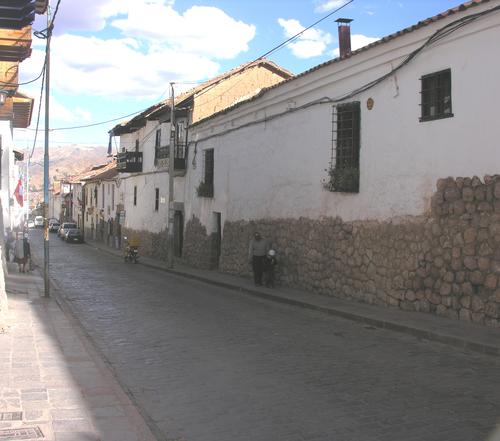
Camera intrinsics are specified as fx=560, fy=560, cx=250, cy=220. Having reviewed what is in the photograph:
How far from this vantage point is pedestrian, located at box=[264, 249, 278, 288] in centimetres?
1527

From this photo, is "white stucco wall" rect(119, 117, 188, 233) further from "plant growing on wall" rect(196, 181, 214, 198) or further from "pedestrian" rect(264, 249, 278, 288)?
"pedestrian" rect(264, 249, 278, 288)

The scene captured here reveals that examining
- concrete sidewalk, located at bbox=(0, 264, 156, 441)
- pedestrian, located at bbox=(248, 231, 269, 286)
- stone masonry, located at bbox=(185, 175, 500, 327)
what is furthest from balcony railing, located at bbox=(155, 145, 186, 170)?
concrete sidewalk, located at bbox=(0, 264, 156, 441)

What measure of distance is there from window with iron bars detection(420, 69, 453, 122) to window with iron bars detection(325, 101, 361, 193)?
7.19 ft

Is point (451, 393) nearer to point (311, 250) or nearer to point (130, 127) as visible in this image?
point (311, 250)

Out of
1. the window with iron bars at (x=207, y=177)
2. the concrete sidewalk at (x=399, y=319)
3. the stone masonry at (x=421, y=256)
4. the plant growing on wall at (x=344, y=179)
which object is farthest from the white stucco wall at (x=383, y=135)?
the window with iron bars at (x=207, y=177)

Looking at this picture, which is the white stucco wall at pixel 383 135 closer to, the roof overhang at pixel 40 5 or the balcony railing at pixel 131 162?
the roof overhang at pixel 40 5

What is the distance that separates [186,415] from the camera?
202 inches

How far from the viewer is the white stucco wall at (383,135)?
30.5ft

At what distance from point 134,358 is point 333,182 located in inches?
291

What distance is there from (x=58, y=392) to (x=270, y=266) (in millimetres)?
10204

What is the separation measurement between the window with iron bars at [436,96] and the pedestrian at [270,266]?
6.10 meters

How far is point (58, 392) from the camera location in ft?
17.9

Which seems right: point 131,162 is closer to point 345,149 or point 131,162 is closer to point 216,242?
point 216,242

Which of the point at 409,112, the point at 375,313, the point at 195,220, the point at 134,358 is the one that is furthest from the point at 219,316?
the point at 195,220
